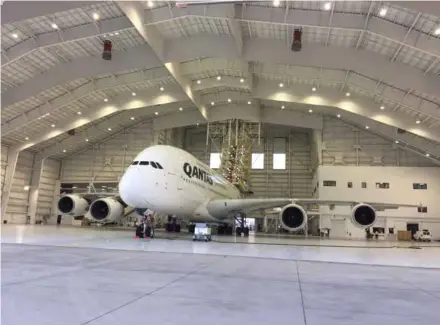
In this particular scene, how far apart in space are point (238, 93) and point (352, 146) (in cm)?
1214

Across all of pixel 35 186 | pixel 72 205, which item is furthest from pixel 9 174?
pixel 72 205

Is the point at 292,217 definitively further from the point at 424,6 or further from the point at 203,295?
the point at 203,295

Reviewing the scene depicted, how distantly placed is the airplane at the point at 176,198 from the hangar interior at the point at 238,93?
19.6 ft

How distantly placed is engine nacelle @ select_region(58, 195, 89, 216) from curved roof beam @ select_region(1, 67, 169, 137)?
301 inches

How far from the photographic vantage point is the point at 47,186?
34.9 metres

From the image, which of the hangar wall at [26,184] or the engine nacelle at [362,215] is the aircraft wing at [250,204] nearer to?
the engine nacelle at [362,215]

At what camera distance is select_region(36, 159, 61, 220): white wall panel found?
34.1 meters

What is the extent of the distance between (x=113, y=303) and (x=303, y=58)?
642 inches

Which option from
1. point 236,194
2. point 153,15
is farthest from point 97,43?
point 236,194

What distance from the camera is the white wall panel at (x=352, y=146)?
3180 centimetres

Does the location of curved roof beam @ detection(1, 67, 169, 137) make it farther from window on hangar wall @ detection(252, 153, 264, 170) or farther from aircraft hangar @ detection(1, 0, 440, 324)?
Answer: window on hangar wall @ detection(252, 153, 264, 170)

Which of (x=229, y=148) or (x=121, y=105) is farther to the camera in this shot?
(x=229, y=148)

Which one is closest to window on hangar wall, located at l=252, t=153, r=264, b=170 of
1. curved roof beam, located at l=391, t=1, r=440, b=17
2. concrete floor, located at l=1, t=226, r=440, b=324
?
curved roof beam, located at l=391, t=1, r=440, b=17

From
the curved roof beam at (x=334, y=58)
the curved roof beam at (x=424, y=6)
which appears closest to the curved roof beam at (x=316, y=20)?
the curved roof beam at (x=334, y=58)
